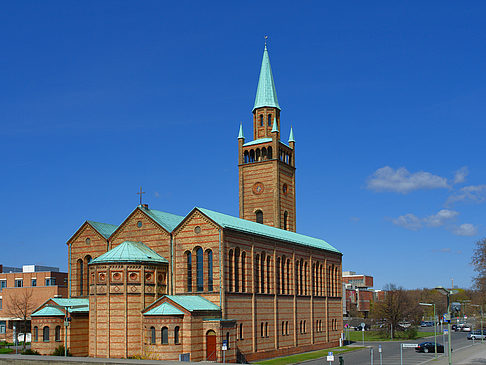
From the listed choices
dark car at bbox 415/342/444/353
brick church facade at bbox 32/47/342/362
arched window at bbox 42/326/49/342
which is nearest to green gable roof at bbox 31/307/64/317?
brick church facade at bbox 32/47/342/362

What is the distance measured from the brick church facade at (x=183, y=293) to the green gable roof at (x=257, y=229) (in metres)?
0.24

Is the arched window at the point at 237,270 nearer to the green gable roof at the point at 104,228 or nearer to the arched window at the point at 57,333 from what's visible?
the green gable roof at the point at 104,228

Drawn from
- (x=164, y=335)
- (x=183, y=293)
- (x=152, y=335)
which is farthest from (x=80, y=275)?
(x=164, y=335)

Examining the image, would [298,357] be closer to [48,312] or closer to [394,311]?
[48,312]

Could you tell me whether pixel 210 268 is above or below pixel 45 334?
above

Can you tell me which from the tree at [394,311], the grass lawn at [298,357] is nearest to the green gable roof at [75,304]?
the grass lawn at [298,357]

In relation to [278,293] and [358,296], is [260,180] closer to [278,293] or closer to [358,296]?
[278,293]

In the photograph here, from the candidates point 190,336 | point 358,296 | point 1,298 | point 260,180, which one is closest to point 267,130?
point 260,180

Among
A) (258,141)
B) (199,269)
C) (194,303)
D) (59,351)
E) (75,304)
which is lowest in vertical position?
(59,351)

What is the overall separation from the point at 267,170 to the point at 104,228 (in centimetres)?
2404

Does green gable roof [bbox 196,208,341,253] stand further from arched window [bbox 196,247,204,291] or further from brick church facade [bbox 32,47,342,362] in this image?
arched window [bbox 196,247,204,291]

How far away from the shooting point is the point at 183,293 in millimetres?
53500

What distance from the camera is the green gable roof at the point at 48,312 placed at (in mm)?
53684

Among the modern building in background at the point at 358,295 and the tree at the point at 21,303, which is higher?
the tree at the point at 21,303
